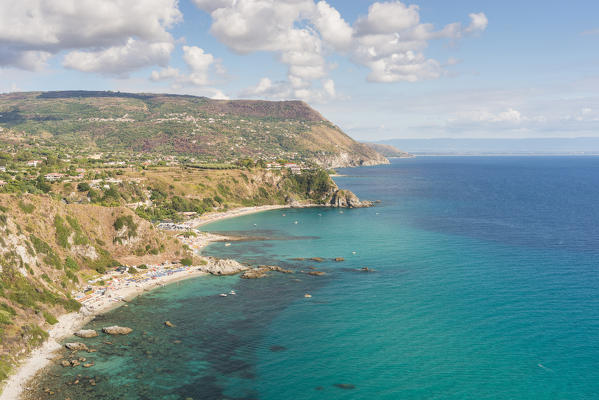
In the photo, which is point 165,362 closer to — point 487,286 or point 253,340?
point 253,340

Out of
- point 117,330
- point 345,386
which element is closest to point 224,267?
point 117,330

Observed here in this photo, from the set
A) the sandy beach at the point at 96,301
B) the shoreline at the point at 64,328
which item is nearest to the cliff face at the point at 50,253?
the shoreline at the point at 64,328

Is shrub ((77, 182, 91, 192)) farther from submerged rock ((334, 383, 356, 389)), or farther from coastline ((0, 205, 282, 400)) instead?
submerged rock ((334, 383, 356, 389))

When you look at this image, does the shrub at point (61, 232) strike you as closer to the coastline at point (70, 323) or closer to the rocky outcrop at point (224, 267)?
the coastline at point (70, 323)

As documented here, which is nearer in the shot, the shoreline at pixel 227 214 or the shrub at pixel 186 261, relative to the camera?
the shrub at pixel 186 261

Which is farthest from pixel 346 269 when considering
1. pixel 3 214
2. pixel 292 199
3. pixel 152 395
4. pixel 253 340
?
pixel 292 199

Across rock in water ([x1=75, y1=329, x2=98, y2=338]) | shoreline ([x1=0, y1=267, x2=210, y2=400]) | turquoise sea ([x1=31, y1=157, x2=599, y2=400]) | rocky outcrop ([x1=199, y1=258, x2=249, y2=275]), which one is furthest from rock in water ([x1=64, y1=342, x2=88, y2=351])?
rocky outcrop ([x1=199, y1=258, x2=249, y2=275])

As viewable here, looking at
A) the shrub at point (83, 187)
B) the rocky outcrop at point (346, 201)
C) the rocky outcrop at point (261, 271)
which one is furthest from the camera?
the rocky outcrop at point (346, 201)

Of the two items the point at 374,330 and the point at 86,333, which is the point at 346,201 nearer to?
the point at 374,330
